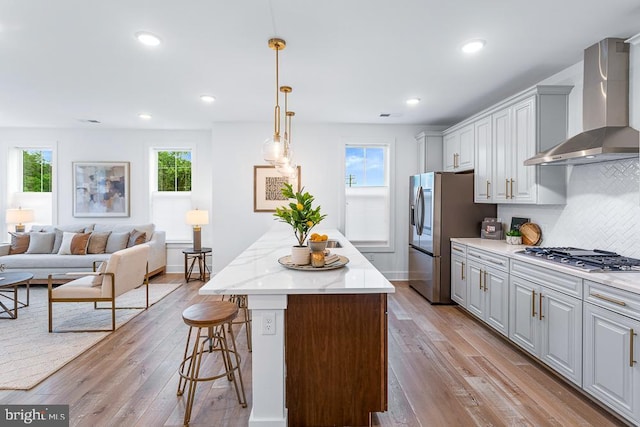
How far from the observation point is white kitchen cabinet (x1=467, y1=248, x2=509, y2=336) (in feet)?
10.3

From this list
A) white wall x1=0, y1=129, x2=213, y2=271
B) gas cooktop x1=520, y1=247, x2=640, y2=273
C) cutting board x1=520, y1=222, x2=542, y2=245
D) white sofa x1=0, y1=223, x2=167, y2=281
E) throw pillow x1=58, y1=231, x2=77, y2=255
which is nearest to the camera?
gas cooktop x1=520, y1=247, x2=640, y2=273

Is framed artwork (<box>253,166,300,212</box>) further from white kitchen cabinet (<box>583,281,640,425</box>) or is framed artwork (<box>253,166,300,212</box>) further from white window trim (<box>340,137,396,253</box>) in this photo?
white kitchen cabinet (<box>583,281,640,425</box>)

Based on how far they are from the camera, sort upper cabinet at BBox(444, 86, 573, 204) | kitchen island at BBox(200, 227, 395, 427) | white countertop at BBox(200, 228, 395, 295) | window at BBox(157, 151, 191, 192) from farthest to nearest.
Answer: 1. window at BBox(157, 151, 191, 192)
2. upper cabinet at BBox(444, 86, 573, 204)
3. kitchen island at BBox(200, 227, 395, 427)
4. white countertop at BBox(200, 228, 395, 295)

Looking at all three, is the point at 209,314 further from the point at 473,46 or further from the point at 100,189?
the point at 100,189

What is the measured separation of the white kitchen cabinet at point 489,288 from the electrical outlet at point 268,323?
2363mm

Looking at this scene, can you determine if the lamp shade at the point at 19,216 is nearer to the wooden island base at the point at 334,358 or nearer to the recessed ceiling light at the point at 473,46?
the wooden island base at the point at 334,358

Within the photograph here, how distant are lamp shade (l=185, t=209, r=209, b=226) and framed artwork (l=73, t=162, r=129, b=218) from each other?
1443 mm

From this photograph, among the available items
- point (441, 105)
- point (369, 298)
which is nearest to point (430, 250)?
point (441, 105)

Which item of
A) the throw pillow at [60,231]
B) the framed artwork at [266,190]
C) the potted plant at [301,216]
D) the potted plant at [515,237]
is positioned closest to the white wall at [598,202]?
the potted plant at [515,237]

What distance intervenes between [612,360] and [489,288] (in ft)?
4.50

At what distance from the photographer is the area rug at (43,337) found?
2.55 meters

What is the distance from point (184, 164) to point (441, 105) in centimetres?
455

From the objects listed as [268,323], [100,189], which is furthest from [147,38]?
[100,189]

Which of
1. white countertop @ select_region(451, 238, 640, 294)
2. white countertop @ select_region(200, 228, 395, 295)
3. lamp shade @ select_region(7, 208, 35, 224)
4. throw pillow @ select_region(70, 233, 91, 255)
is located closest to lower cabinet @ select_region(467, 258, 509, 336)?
white countertop @ select_region(451, 238, 640, 294)
